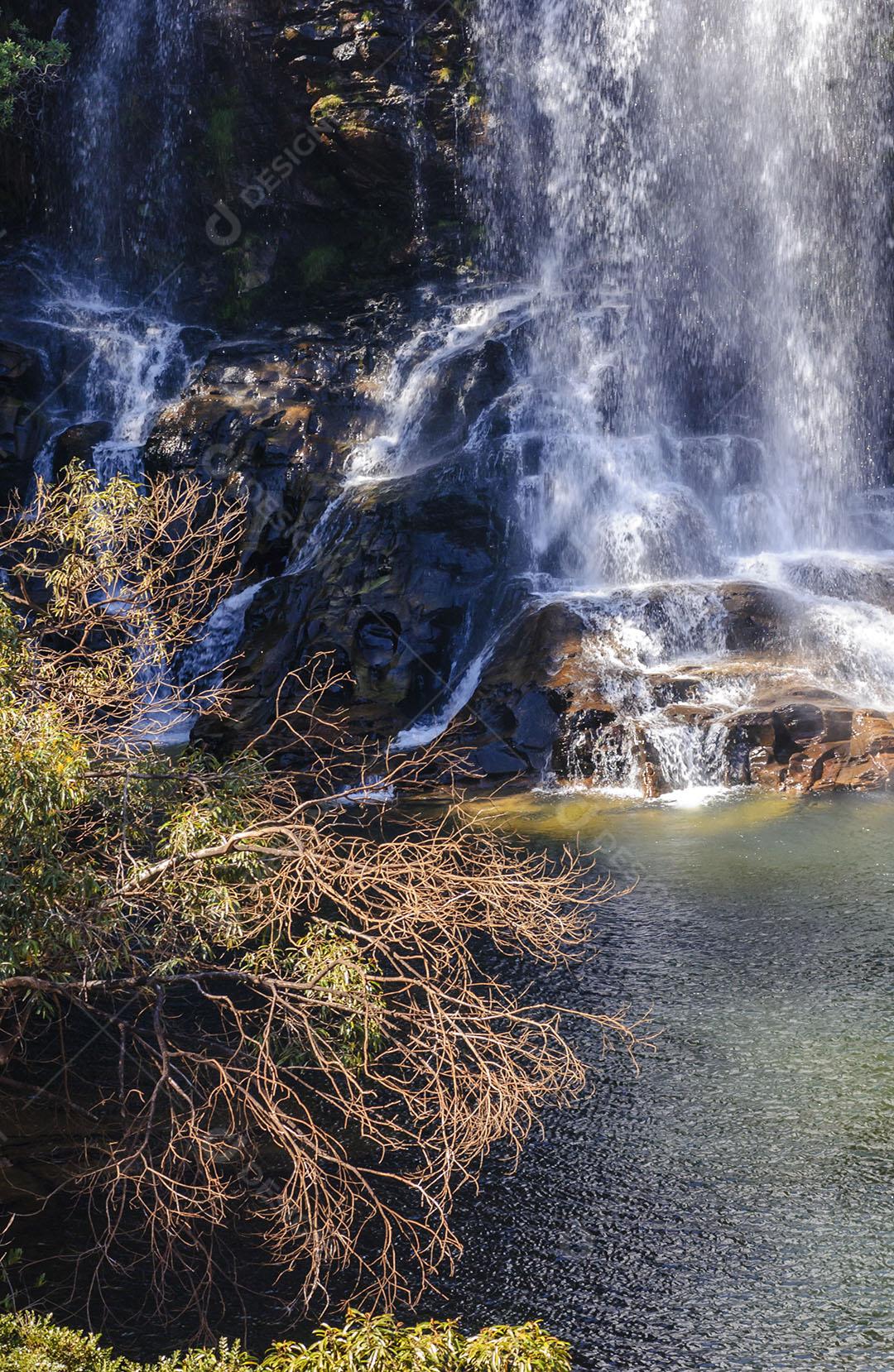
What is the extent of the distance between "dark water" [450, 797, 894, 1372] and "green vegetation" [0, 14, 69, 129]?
847 inches

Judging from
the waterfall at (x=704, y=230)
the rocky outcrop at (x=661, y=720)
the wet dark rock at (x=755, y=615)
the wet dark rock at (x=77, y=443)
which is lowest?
the rocky outcrop at (x=661, y=720)

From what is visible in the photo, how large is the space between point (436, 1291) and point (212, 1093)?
5.05 ft

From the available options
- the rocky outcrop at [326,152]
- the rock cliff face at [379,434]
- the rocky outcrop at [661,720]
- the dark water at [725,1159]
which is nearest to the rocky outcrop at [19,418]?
the rock cliff face at [379,434]

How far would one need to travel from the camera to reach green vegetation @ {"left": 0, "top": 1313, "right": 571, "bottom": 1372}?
548 cm

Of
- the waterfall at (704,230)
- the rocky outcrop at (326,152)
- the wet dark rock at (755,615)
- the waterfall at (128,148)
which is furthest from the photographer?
the waterfall at (128,148)

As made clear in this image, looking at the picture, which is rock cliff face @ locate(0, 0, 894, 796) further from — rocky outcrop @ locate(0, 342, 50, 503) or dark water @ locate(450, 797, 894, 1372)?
dark water @ locate(450, 797, 894, 1372)

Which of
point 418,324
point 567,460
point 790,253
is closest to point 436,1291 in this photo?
point 567,460

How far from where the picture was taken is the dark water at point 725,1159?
6488mm

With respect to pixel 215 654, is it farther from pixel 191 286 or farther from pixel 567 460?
pixel 191 286

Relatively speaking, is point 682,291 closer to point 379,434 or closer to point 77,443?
point 379,434

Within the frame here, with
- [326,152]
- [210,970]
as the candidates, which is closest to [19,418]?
[326,152]

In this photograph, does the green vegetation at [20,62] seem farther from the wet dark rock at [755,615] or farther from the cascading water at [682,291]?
the wet dark rock at [755,615]

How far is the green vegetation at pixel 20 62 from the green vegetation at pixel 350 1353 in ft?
82.3

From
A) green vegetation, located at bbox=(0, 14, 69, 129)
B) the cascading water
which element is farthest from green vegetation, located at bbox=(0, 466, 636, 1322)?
green vegetation, located at bbox=(0, 14, 69, 129)
